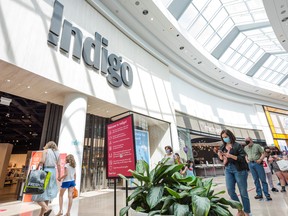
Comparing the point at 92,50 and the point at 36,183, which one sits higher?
the point at 92,50

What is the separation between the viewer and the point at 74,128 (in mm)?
5551

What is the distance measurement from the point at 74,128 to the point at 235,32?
1379cm

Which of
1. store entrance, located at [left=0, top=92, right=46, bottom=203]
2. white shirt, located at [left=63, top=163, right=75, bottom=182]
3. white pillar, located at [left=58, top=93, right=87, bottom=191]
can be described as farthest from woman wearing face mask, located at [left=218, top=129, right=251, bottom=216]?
store entrance, located at [left=0, top=92, right=46, bottom=203]

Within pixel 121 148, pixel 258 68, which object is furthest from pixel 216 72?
pixel 121 148

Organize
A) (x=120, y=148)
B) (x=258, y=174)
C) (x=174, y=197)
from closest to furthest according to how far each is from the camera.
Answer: (x=174, y=197) → (x=120, y=148) → (x=258, y=174)

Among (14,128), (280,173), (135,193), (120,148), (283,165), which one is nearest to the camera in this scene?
(135,193)

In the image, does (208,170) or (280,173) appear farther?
(208,170)

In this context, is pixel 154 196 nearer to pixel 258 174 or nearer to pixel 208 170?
pixel 258 174

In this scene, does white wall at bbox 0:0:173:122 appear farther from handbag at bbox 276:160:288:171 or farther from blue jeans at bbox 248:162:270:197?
handbag at bbox 276:160:288:171

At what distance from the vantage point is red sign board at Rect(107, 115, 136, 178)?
1.83 meters

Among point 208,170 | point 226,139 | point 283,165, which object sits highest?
point 226,139

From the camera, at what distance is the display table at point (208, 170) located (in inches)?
487

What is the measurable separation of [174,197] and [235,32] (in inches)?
606

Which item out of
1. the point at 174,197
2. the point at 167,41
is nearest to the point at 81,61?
the point at 174,197
